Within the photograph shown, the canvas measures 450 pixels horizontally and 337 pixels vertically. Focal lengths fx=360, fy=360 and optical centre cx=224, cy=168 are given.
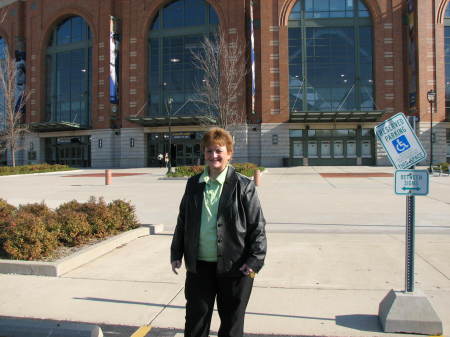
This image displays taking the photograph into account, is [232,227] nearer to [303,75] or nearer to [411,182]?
[411,182]

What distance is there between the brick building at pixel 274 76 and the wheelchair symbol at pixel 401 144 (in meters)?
32.6

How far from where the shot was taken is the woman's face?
276 centimetres

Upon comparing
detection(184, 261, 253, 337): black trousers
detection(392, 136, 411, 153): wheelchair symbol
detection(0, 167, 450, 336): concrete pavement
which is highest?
detection(392, 136, 411, 153): wheelchair symbol

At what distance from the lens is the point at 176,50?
1608 inches

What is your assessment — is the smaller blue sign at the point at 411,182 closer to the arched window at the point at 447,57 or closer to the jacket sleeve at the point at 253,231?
the jacket sleeve at the point at 253,231

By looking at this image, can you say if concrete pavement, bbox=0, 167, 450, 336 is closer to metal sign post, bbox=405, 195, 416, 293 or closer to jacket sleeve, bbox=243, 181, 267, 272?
metal sign post, bbox=405, 195, 416, 293

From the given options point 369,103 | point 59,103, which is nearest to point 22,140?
point 59,103

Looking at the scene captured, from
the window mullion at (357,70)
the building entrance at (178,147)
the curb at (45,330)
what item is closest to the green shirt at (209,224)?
the curb at (45,330)

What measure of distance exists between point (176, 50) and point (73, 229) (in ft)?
123

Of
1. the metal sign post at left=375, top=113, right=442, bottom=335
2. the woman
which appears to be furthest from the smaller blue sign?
the woman

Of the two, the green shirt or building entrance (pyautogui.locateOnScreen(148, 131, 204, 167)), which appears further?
building entrance (pyautogui.locateOnScreen(148, 131, 204, 167))

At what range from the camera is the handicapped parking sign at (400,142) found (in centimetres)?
347

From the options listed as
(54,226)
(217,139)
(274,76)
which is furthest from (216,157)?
(274,76)

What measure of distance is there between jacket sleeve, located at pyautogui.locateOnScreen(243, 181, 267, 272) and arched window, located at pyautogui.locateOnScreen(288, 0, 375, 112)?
36.4m
